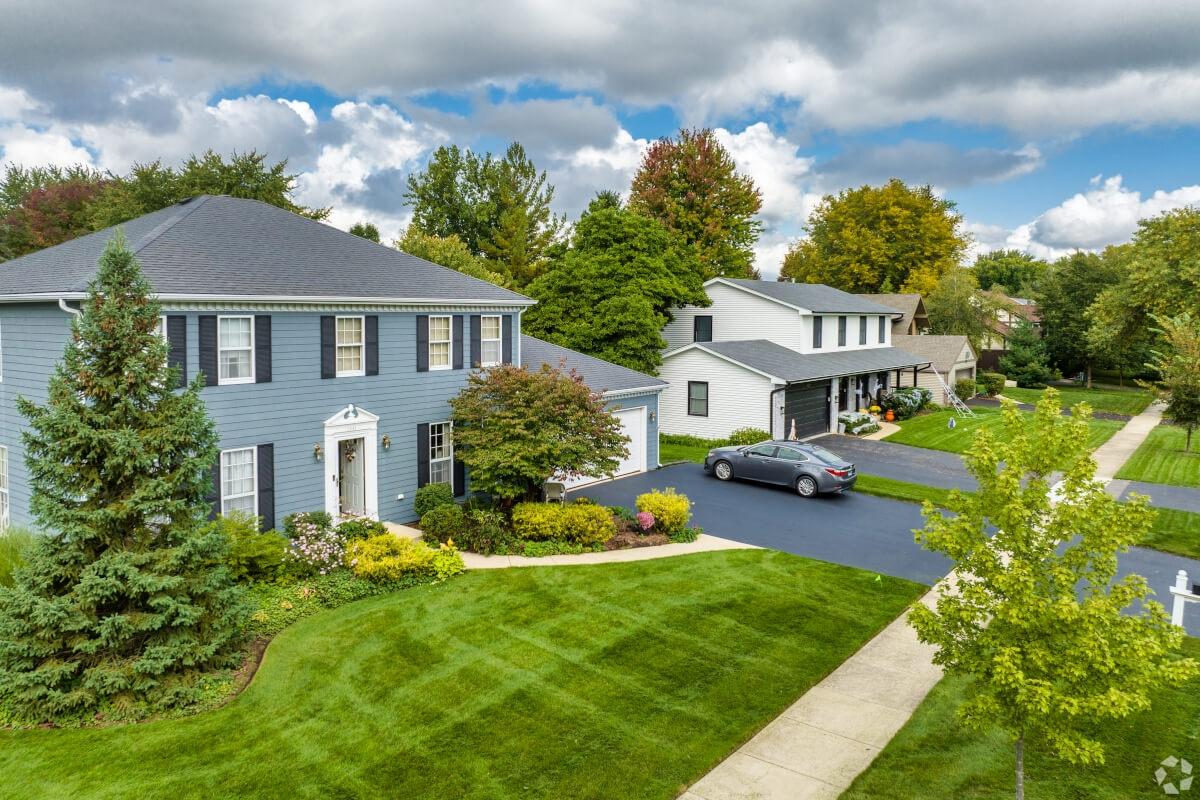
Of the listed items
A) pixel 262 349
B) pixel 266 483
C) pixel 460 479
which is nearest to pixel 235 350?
pixel 262 349

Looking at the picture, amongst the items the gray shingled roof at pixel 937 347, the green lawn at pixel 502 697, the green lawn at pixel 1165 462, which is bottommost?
the green lawn at pixel 502 697

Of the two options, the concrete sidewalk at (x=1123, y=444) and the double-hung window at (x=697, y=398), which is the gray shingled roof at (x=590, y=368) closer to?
the double-hung window at (x=697, y=398)

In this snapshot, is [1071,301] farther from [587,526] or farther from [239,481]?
[239,481]

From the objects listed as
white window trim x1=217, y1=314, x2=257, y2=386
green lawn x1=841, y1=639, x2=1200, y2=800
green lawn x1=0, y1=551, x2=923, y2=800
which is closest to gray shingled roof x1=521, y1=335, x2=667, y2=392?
white window trim x1=217, y1=314, x2=257, y2=386

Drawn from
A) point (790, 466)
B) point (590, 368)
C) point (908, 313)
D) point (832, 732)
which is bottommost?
point (832, 732)

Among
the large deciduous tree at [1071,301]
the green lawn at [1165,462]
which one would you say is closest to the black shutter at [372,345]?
the green lawn at [1165,462]

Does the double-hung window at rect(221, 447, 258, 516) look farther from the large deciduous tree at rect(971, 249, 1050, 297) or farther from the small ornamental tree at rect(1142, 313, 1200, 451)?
the large deciduous tree at rect(971, 249, 1050, 297)

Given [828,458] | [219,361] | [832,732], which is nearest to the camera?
[832,732]
